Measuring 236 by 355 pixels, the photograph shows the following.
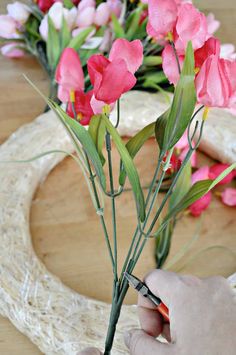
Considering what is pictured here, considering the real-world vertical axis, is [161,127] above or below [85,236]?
above

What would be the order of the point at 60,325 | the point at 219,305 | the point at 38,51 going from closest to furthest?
the point at 219,305
the point at 60,325
the point at 38,51

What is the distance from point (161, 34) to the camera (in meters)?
0.48

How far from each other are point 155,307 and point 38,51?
0.59 meters

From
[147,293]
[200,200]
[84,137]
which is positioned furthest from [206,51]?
[200,200]

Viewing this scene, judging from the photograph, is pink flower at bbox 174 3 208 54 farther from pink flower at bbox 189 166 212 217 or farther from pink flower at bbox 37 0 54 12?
pink flower at bbox 37 0 54 12

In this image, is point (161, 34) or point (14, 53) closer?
point (161, 34)

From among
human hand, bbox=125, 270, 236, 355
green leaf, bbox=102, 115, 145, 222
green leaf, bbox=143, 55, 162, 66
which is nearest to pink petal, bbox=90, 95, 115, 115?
green leaf, bbox=102, 115, 145, 222

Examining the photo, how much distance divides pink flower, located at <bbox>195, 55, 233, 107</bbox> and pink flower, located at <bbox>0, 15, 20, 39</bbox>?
62 cm

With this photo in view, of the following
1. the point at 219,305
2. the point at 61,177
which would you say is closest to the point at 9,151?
the point at 61,177

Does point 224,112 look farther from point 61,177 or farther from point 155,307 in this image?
point 155,307

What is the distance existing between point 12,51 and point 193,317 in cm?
69

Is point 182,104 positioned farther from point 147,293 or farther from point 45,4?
point 45,4

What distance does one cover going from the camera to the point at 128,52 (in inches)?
17.8

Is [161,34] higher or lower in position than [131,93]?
higher
